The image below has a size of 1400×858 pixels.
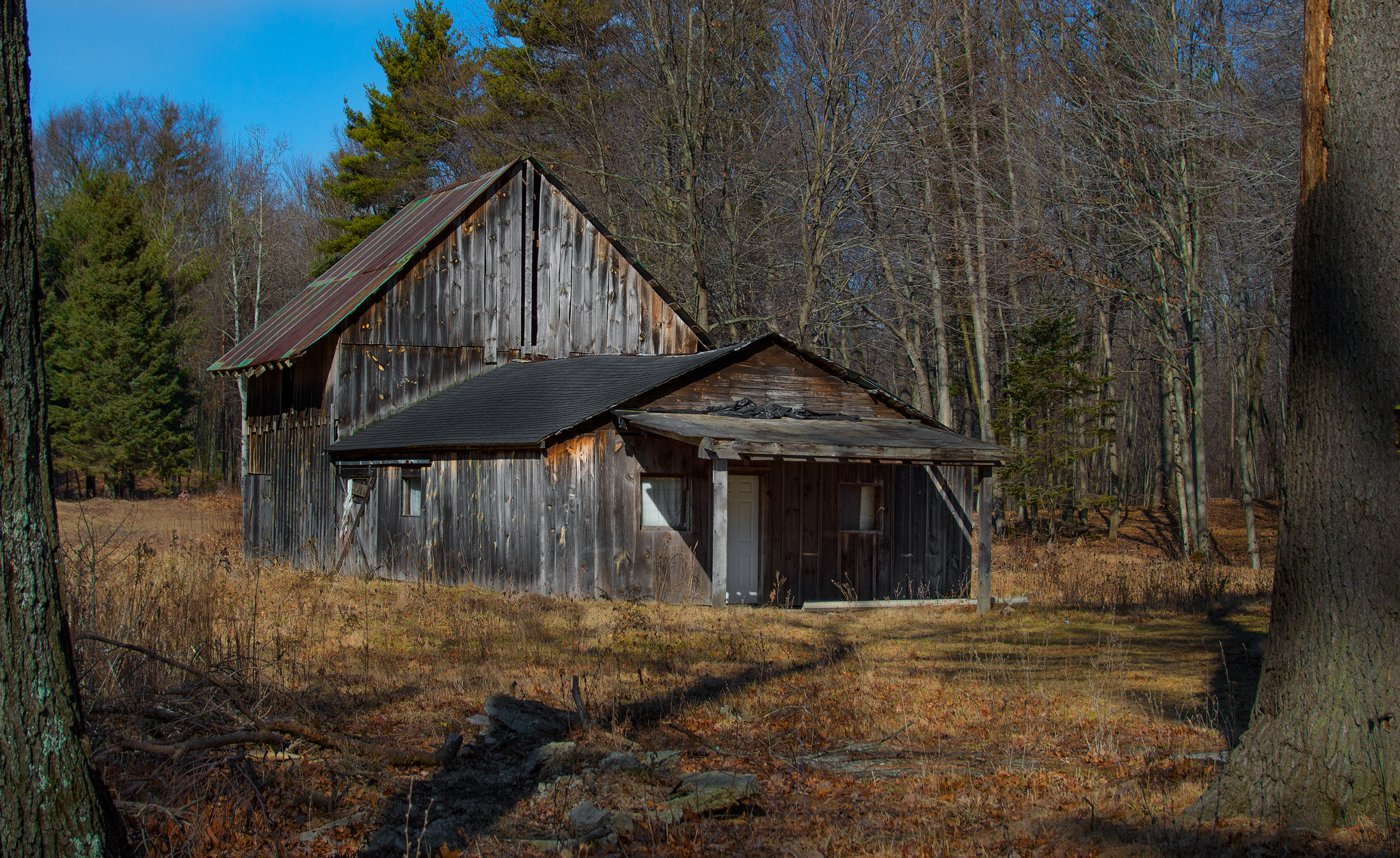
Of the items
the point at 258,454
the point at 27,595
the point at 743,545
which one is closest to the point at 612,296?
the point at 743,545

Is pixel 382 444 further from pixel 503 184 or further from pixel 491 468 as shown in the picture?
pixel 503 184

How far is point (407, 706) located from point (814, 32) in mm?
20437

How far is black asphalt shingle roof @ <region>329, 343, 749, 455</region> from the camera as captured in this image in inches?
657

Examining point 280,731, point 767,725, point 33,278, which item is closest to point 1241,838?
point 767,725

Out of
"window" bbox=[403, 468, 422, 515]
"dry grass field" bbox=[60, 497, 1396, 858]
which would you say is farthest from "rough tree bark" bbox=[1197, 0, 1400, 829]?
"window" bbox=[403, 468, 422, 515]

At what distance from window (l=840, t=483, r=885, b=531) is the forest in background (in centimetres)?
826

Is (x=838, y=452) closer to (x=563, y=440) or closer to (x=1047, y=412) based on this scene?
(x=563, y=440)

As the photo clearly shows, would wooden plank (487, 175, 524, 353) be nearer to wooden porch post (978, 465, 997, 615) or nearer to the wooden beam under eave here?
the wooden beam under eave

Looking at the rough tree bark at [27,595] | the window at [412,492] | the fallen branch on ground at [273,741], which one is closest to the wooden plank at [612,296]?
the window at [412,492]

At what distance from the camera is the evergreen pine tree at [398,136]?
40.6 m

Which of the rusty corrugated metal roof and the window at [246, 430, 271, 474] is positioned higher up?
the rusty corrugated metal roof

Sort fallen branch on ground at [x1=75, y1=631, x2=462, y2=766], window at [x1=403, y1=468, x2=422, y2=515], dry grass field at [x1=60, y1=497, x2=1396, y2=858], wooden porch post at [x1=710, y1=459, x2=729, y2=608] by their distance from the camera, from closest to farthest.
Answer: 1. dry grass field at [x1=60, y1=497, x2=1396, y2=858]
2. fallen branch on ground at [x1=75, y1=631, x2=462, y2=766]
3. wooden porch post at [x1=710, y1=459, x2=729, y2=608]
4. window at [x1=403, y1=468, x2=422, y2=515]

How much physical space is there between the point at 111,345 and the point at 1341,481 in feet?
128

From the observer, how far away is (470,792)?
6.73 meters
